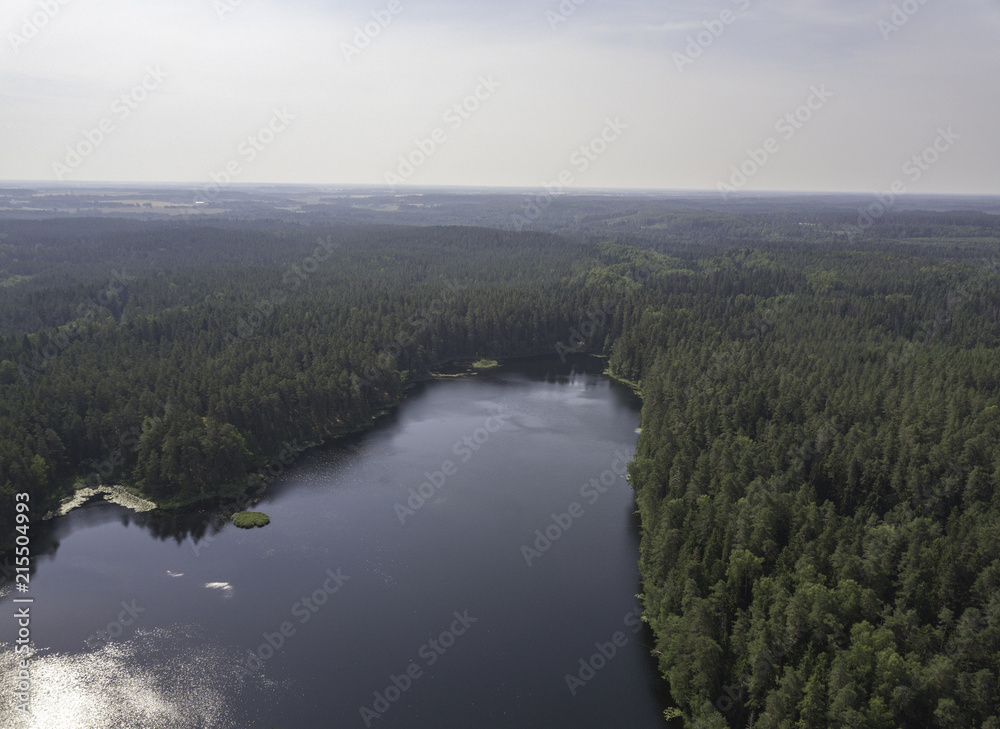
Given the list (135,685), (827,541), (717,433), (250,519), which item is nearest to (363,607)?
(135,685)

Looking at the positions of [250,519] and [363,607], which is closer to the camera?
[363,607]

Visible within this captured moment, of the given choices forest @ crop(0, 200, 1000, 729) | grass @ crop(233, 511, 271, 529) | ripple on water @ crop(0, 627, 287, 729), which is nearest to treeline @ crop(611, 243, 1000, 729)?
forest @ crop(0, 200, 1000, 729)

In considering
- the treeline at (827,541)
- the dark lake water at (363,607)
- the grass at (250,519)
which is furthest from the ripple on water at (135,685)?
the treeline at (827,541)

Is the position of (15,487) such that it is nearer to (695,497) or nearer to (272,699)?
(272,699)

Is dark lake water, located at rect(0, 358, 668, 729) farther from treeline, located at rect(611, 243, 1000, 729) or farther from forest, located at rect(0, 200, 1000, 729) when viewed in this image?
treeline, located at rect(611, 243, 1000, 729)

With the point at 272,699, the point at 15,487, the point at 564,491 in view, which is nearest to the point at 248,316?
the point at 15,487

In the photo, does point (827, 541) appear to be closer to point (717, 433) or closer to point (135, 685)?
point (717, 433)
